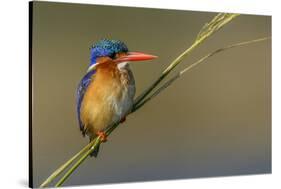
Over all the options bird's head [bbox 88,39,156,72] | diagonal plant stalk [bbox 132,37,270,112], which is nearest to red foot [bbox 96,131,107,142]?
diagonal plant stalk [bbox 132,37,270,112]

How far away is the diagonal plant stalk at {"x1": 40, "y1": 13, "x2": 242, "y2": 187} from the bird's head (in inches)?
13.9

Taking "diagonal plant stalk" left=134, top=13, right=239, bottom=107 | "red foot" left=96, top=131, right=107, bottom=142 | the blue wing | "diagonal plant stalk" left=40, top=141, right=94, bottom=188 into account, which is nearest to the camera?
"diagonal plant stalk" left=40, top=141, right=94, bottom=188

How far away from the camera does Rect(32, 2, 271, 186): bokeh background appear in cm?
518

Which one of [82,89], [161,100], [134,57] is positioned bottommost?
[161,100]

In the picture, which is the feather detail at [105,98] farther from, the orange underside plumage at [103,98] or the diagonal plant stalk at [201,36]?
the diagonal plant stalk at [201,36]

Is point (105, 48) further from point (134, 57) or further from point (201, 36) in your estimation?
point (201, 36)

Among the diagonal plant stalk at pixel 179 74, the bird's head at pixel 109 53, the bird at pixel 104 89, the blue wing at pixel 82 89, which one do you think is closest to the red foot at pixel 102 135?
the bird at pixel 104 89

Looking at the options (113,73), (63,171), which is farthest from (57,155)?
(113,73)

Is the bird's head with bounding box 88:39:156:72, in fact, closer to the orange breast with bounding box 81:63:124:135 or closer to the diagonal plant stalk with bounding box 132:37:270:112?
the orange breast with bounding box 81:63:124:135

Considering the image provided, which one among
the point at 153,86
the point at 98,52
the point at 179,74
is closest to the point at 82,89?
the point at 98,52

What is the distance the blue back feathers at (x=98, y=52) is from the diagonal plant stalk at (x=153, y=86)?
0.19m

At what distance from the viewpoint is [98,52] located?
5352mm

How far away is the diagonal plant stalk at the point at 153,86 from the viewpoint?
5242 mm

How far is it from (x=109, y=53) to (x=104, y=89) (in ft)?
1.09
